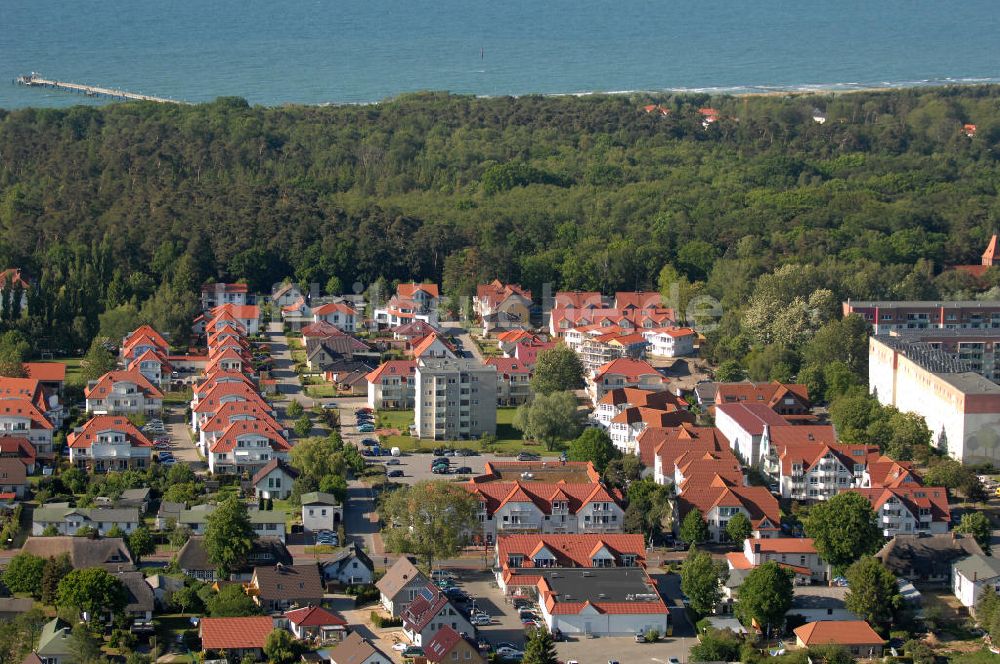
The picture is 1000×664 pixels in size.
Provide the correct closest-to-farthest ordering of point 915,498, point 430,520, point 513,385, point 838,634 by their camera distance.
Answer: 1. point 838,634
2. point 430,520
3. point 915,498
4. point 513,385

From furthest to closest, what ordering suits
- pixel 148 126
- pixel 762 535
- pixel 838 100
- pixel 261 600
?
pixel 838 100 → pixel 148 126 → pixel 762 535 → pixel 261 600

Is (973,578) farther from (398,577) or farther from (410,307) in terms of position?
(410,307)

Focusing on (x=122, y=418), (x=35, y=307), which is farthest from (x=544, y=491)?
(x=35, y=307)

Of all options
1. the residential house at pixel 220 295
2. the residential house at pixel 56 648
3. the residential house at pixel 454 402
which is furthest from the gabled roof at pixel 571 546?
the residential house at pixel 220 295

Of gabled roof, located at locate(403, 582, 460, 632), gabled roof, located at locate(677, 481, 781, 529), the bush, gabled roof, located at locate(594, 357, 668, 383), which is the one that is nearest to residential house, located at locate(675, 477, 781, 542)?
gabled roof, located at locate(677, 481, 781, 529)

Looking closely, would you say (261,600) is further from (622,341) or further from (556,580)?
(622,341)

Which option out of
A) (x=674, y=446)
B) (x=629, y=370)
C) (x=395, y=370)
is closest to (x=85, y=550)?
(x=674, y=446)
